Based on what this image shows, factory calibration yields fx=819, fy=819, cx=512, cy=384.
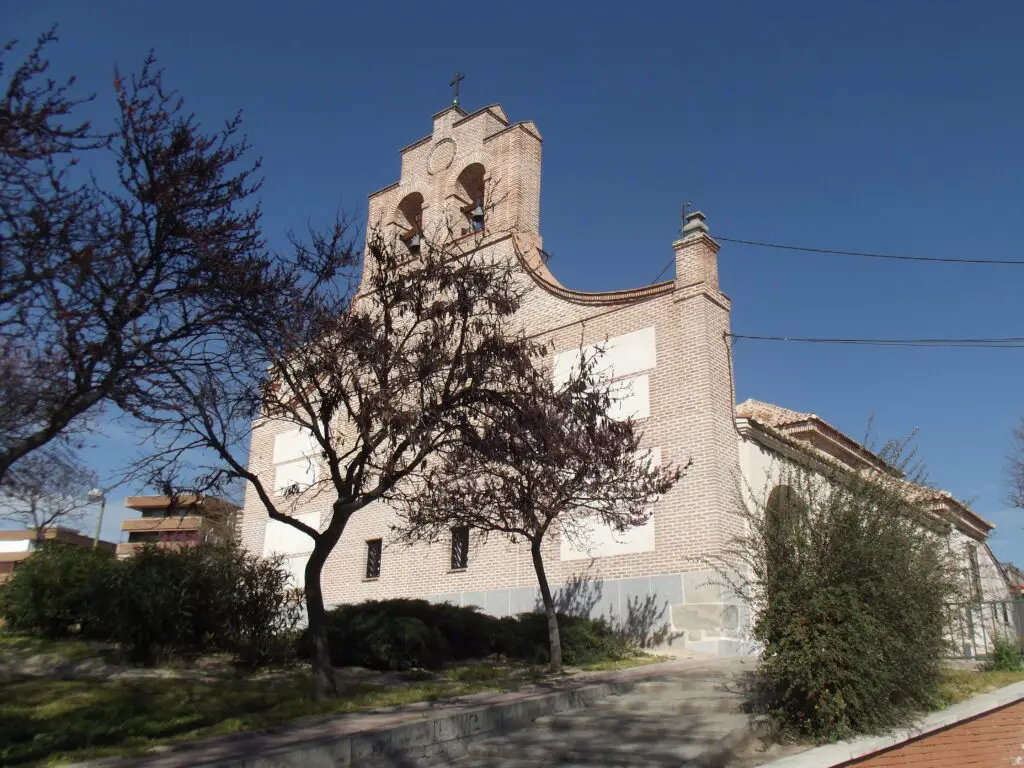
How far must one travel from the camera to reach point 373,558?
20.1 meters

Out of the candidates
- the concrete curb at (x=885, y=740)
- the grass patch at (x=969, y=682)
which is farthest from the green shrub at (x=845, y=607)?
the grass patch at (x=969, y=682)

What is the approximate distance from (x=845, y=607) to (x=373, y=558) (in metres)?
14.5

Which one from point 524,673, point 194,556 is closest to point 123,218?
point 194,556

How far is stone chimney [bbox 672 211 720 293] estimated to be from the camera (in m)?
15.8

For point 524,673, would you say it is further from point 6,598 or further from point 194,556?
point 6,598

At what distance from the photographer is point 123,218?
23.5 feet

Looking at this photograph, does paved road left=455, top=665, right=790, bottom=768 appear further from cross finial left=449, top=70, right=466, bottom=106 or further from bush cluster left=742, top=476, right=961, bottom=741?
cross finial left=449, top=70, right=466, bottom=106

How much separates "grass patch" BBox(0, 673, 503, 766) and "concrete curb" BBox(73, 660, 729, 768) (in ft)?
1.25

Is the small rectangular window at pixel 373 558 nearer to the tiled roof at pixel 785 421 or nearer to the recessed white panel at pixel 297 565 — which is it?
the recessed white panel at pixel 297 565

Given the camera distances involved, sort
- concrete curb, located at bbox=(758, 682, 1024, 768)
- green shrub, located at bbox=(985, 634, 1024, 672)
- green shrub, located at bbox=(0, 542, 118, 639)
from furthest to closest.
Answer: green shrub, located at bbox=(985, 634, 1024, 672)
green shrub, located at bbox=(0, 542, 118, 639)
concrete curb, located at bbox=(758, 682, 1024, 768)

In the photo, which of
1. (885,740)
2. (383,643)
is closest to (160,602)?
(383,643)

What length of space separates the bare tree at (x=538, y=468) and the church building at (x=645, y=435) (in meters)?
1.71

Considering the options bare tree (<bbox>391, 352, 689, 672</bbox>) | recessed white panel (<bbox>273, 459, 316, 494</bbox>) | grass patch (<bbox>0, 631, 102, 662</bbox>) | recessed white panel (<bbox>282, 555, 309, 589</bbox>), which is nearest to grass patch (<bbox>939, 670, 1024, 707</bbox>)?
bare tree (<bbox>391, 352, 689, 672</bbox>)

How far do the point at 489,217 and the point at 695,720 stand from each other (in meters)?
14.0
